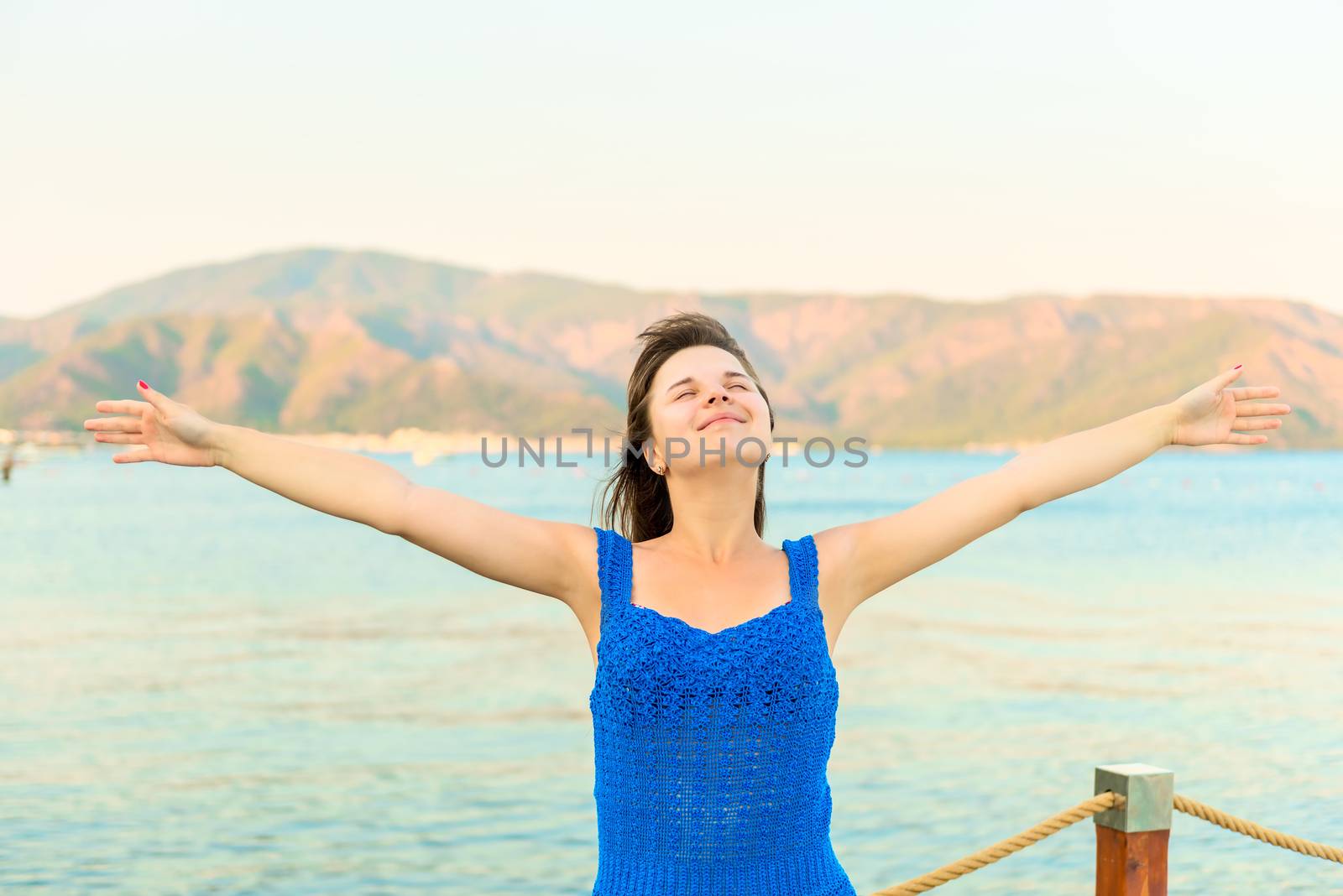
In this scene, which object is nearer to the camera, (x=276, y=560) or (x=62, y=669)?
(x=62, y=669)

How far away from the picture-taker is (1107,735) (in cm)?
1394

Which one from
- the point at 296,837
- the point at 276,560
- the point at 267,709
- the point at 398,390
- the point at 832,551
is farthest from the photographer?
the point at 398,390

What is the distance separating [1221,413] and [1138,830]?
1.16 meters

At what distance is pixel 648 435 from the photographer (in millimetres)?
3035

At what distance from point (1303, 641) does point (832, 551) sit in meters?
20.7

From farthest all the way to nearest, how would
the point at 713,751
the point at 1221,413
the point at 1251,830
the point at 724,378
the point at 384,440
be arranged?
1. the point at 384,440
2. the point at 1251,830
3. the point at 1221,413
4. the point at 724,378
5. the point at 713,751

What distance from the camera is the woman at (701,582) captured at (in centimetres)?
252

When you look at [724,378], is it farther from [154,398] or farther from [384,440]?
[384,440]

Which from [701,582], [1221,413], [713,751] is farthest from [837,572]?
[1221,413]

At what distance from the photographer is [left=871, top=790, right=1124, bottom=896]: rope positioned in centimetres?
344

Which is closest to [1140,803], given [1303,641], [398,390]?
[1303,641]

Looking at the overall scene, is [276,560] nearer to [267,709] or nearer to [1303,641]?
[267,709]

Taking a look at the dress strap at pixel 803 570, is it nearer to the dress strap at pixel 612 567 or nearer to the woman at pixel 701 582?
the woman at pixel 701 582

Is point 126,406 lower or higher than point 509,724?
higher
